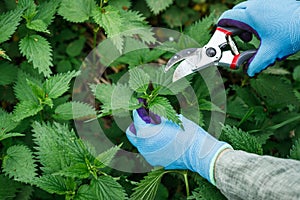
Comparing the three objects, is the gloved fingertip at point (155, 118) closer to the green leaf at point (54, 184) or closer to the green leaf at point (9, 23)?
the green leaf at point (54, 184)

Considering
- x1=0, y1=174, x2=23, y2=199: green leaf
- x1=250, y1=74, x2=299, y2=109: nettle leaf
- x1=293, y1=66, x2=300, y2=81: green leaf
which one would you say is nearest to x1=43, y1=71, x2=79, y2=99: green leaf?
x1=0, y1=174, x2=23, y2=199: green leaf

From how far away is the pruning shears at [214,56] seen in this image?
1.93 meters

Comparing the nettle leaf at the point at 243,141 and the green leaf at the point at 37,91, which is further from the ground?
the green leaf at the point at 37,91


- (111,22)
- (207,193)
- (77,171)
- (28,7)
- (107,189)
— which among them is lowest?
(207,193)

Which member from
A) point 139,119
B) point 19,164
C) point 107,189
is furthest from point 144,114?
point 19,164

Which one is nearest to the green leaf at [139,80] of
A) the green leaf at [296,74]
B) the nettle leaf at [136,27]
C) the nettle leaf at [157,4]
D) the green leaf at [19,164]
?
the nettle leaf at [136,27]

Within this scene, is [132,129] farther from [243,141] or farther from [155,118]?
[243,141]

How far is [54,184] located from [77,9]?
91 centimetres

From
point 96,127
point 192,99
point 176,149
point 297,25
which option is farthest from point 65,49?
point 297,25

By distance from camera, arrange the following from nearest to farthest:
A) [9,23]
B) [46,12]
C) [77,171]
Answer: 1. [77,171]
2. [9,23]
3. [46,12]

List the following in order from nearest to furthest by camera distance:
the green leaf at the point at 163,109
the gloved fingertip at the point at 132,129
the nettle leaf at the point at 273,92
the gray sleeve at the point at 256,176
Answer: the gray sleeve at the point at 256,176 < the green leaf at the point at 163,109 < the gloved fingertip at the point at 132,129 < the nettle leaf at the point at 273,92

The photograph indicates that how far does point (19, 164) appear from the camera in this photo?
196 centimetres

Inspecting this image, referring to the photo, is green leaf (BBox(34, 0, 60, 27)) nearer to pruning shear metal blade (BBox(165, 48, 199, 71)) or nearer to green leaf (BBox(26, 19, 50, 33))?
green leaf (BBox(26, 19, 50, 33))

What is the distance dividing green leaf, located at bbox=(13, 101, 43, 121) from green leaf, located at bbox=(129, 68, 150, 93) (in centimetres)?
43
